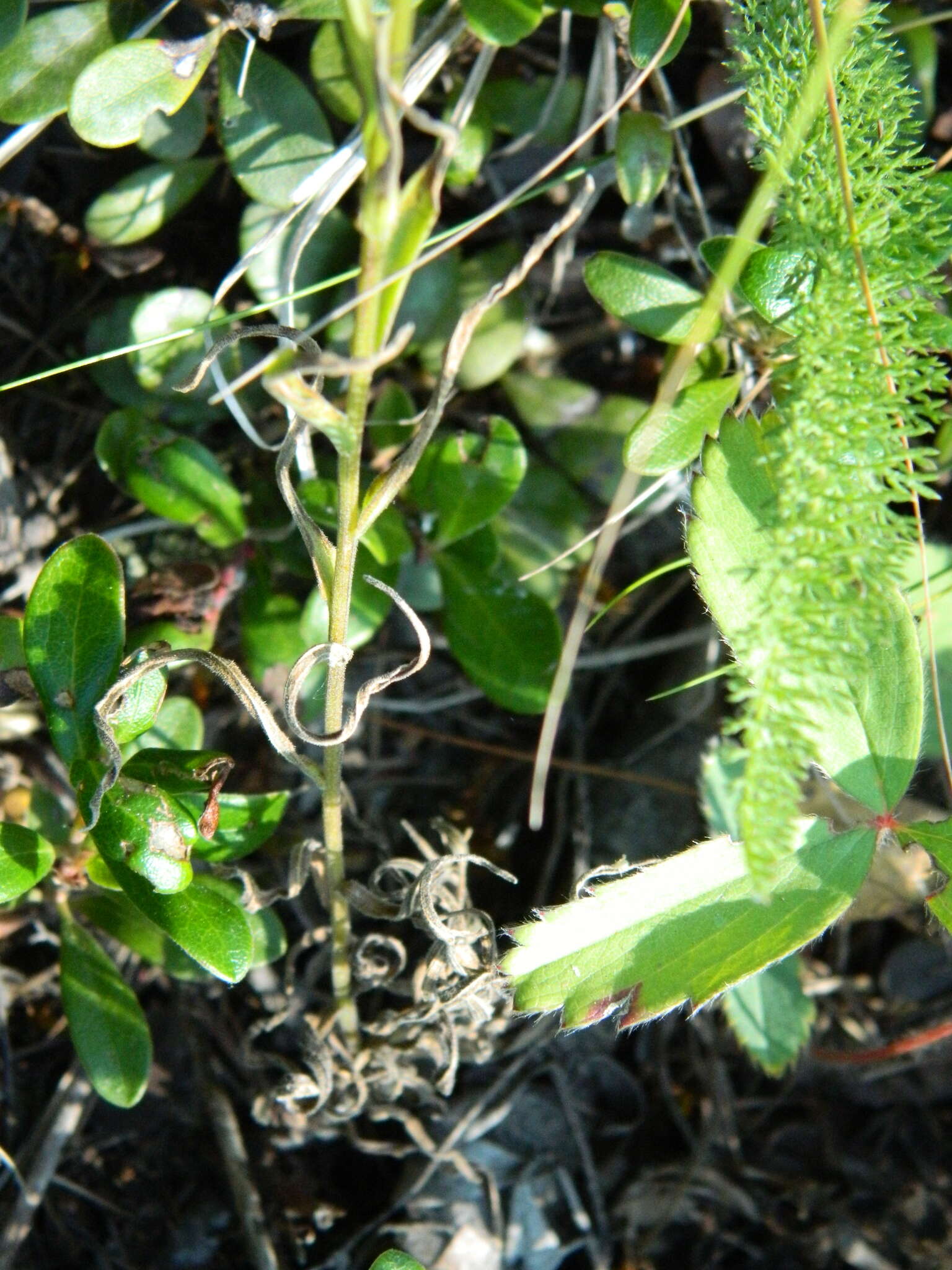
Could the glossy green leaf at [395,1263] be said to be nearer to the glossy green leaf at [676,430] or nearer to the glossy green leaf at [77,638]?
the glossy green leaf at [77,638]

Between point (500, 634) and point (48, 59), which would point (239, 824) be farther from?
point (48, 59)

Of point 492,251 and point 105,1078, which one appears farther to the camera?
point 492,251

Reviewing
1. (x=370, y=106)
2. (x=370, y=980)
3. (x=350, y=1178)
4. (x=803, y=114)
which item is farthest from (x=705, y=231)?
(x=350, y=1178)

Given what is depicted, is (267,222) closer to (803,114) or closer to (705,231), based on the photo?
(705,231)

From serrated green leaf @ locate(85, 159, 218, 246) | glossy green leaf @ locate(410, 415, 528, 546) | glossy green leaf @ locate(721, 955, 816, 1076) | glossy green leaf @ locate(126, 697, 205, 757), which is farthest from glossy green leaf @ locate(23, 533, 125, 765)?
glossy green leaf @ locate(721, 955, 816, 1076)

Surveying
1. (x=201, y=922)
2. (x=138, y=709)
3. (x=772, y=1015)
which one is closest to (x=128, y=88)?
(x=138, y=709)

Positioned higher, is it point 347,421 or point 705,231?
point 347,421

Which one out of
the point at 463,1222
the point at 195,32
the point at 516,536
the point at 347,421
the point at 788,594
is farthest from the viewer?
the point at 516,536
